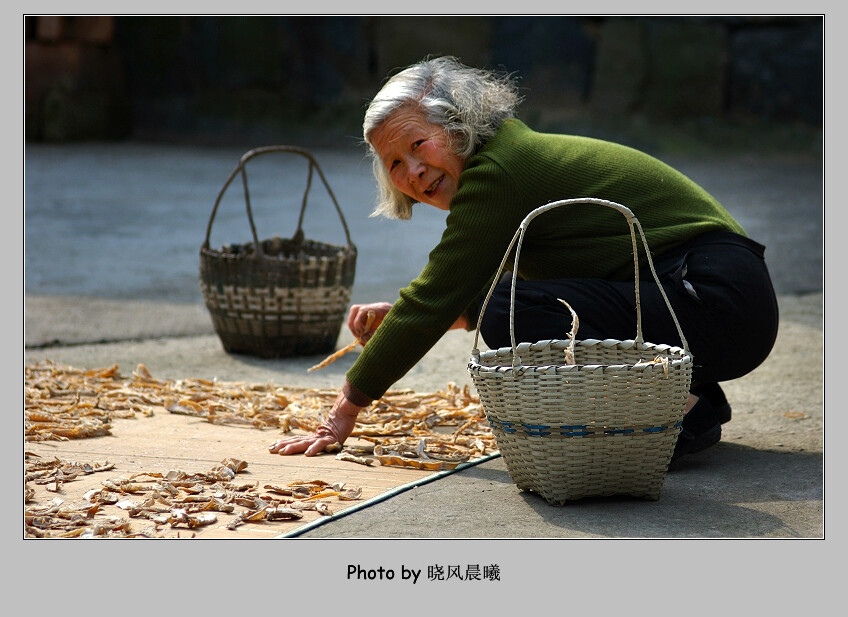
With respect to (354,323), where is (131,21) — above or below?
above

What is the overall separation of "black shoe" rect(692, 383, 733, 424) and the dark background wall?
27.4 feet

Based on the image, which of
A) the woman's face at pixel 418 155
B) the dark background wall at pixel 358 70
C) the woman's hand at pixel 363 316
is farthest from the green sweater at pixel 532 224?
A: the dark background wall at pixel 358 70

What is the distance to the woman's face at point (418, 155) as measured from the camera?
253cm

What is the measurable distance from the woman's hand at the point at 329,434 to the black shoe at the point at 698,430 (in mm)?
820

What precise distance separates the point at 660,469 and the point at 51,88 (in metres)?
9.78

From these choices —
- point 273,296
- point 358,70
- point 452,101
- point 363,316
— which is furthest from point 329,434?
point 358,70

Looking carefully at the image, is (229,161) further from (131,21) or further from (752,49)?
(752,49)

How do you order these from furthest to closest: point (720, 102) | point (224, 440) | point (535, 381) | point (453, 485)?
1. point (720, 102)
2. point (224, 440)
3. point (453, 485)
4. point (535, 381)

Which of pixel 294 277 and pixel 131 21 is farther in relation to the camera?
pixel 131 21

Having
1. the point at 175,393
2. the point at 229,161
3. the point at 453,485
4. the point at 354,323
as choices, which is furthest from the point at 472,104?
the point at 229,161

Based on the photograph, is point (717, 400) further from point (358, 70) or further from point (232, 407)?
point (358, 70)

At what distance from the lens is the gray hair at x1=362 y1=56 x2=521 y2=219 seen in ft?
8.24

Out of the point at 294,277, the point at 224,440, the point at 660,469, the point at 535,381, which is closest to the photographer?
the point at 535,381

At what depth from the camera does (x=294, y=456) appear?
2.68 metres
